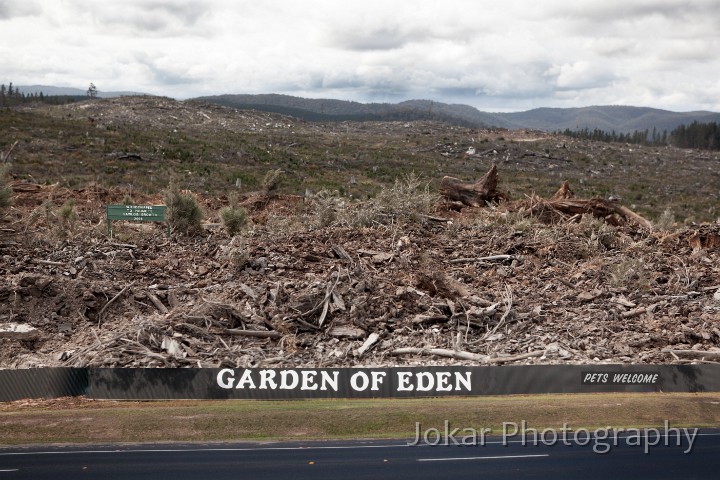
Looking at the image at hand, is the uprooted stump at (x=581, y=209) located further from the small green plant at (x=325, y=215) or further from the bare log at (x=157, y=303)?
the bare log at (x=157, y=303)

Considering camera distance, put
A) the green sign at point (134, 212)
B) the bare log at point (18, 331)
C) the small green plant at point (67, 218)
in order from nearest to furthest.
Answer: the bare log at point (18, 331)
the green sign at point (134, 212)
the small green plant at point (67, 218)

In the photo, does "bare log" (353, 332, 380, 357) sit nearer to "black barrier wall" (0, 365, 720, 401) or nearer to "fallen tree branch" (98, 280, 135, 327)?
"black barrier wall" (0, 365, 720, 401)

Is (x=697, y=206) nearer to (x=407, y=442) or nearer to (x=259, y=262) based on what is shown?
(x=259, y=262)

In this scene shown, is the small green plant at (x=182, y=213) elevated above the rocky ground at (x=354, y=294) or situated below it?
above

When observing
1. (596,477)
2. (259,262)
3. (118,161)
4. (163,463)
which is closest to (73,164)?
(118,161)

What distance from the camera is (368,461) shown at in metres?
14.4

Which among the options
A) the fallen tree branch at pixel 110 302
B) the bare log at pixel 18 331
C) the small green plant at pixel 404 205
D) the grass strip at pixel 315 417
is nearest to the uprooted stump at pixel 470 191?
the small green plant at pixel 404 205

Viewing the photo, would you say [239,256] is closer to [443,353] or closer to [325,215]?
[325,215]

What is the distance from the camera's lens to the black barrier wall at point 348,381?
18672 millimetres

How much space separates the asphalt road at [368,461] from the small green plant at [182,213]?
606 inches

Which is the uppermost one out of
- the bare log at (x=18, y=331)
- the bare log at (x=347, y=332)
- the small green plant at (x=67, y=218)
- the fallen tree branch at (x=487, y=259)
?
the small green plant at (x=67, y=218)

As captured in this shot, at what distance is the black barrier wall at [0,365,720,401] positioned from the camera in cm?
1867

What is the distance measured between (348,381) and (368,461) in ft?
15.2

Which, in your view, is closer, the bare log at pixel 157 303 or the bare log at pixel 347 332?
the bare log at pixel 347 332
